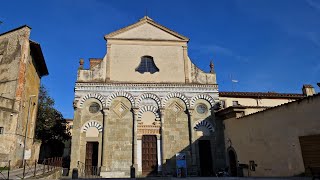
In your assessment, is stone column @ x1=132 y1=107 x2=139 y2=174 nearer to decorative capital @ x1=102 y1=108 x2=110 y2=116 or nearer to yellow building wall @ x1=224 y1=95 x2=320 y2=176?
decorative capital @ x1=102 y1=108 x2=110 y2=116

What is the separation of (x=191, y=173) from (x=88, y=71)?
11.5 metres

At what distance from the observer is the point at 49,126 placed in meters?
30.3

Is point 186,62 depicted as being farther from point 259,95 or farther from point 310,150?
point 310,150

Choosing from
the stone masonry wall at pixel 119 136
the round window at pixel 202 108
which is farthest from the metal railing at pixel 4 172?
the round window at pixel 202 108

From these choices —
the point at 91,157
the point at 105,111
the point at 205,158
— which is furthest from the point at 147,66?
the point at 205,158

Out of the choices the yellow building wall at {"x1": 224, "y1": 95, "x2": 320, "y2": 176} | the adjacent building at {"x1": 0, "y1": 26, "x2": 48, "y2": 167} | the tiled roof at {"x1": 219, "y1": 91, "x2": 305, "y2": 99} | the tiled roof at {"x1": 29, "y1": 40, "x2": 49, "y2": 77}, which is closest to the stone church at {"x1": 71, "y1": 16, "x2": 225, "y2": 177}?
the tiled roof at {"x1": 219, "y1": 91, "x2": 305, "y2": 99}

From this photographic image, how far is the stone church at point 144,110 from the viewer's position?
811 inches

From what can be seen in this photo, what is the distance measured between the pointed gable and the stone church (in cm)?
9

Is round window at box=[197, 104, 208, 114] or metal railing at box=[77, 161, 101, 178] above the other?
round window at box=[197, 104, 208, 114]

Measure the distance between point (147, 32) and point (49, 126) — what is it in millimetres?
15725

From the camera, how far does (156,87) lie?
22.4 metres

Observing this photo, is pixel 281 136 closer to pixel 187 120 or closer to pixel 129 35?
pixel 187 120

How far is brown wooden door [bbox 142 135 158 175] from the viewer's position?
67.7 feet

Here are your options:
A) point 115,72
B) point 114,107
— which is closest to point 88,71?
point 115,72
